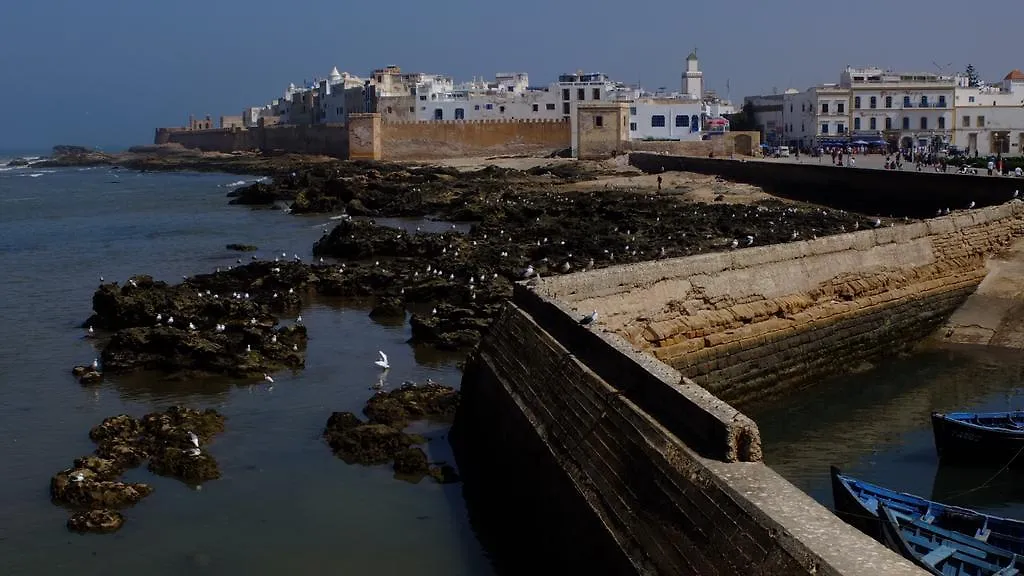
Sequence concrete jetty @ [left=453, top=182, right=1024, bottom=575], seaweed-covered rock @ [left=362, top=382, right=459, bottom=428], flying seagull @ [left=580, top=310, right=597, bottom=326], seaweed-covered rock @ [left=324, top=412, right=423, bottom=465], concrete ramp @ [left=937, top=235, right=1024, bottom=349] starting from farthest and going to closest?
concrete ramp @ [left=937, top=235, right=1024, bottom=349]
seaweed-covered rock @ [left=362, top=382, right=459, bottom=428]
seaweed-covered rock @ [left=324, top=412, right=423, bottom=465]
flying seagull @ [left=580, top=310, right=597, bottom=326]
concrete jetty @ [left=453, top=182, right=1024, bottom=575]

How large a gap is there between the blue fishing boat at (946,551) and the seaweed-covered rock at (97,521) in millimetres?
6472

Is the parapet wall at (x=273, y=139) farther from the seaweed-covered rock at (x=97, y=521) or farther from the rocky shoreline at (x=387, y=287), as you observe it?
the seaweed-covered rock at (x=97, y=521)

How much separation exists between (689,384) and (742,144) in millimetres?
52503

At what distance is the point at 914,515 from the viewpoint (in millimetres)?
8625

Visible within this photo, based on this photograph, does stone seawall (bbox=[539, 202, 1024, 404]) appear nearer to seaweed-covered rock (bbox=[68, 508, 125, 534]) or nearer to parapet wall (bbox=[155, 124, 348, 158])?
seaweed-covered rock (bbox=[68, 508, 125, 534])

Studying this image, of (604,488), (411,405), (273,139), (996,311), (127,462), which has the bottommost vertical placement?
(127,462)

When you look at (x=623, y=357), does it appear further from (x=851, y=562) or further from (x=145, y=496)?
(x=145, y=496)

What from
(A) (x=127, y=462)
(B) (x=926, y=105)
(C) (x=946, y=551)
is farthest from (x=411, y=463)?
(B) (x=926, y=105)

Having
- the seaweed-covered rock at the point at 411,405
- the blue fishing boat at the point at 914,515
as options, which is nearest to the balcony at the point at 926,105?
the seaweed-covered rock at the point at 411,405

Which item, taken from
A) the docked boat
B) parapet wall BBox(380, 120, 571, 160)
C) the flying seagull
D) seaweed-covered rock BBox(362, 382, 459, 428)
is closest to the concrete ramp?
the docked boat

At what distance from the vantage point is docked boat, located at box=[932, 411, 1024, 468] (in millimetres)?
10734

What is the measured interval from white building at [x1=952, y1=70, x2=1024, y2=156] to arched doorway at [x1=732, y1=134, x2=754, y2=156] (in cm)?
1006

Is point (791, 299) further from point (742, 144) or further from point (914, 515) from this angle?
point (742, 144)

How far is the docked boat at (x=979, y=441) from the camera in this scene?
10.7 meters
